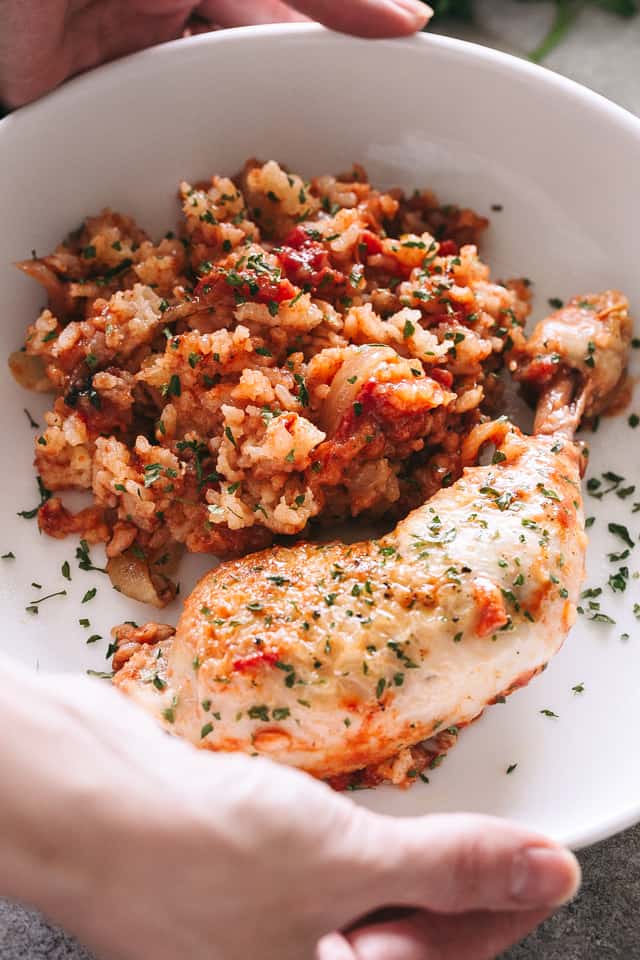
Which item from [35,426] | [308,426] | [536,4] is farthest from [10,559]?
[536,4]

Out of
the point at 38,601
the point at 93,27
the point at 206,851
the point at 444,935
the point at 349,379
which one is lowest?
the point at 38,601

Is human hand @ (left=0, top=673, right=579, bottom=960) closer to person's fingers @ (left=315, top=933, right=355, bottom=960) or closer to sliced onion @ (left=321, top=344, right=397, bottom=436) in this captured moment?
person's fingers @ (left=315, top=933, right=355, bottom=960)

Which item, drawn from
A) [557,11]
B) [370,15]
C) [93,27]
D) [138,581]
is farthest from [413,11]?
[138,581]

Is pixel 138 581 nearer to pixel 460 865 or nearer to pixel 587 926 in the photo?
pixel 460 865

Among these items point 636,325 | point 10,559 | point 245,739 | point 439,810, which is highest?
point 636,325

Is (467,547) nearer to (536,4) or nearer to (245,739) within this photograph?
(245,739)

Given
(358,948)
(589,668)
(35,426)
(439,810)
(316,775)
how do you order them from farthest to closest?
(35,426) → (589,668) → (439,810) → (316,775) → (358,948)

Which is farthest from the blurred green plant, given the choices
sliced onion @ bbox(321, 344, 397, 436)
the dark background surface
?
the dark background surface
